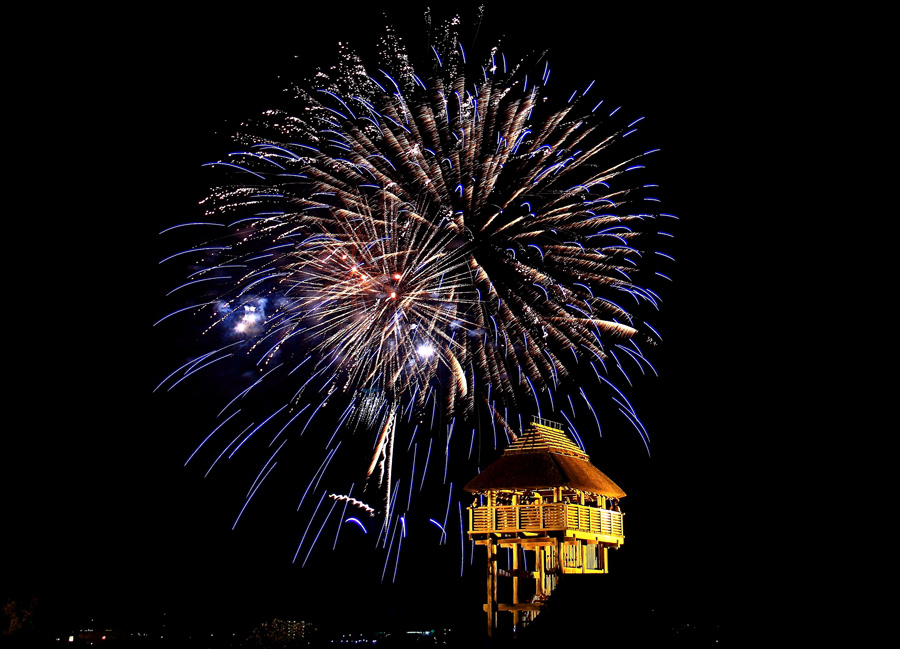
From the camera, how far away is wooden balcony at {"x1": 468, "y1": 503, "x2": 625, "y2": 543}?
70.6 ft

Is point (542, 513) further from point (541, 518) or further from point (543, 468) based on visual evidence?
point (543, 468)

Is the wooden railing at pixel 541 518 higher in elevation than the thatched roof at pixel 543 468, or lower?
lower

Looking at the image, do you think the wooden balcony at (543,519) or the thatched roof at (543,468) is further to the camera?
the thatched roof at (543,468)

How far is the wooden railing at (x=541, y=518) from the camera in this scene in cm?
2152

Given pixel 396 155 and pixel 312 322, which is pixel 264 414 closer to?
pixel 312 322

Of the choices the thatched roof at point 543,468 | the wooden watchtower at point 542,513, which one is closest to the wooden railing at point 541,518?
the wooden watchtower at point 542,513

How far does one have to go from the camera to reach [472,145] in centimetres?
2069

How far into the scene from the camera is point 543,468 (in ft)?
73.8

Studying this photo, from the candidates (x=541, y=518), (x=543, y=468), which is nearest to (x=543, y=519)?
(x=541, y=518)

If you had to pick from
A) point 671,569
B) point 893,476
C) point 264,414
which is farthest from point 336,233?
point 264,414

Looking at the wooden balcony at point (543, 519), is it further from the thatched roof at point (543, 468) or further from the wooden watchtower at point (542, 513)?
the thatched roof at point (543, 468)

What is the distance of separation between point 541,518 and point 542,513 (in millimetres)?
138

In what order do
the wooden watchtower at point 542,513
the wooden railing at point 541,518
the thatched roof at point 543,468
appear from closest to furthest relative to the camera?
the wooden railing at point 541,518
the wooden watchtower at point 542,513
the thatched roof at point 543,468

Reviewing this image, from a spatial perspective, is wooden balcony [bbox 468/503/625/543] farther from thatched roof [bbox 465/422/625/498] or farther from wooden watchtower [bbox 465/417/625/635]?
thatched roof [bbox 465/422/625/498]
